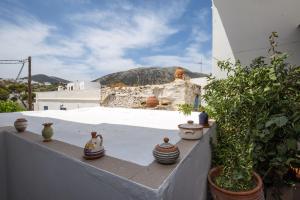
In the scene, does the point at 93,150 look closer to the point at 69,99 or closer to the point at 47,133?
the point at 47,133

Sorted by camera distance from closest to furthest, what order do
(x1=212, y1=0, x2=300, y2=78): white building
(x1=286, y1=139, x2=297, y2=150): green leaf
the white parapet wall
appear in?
(x1=286, y1=139, x2=297, y2=150): green leaf, (x1=212, y1=0, x2=300, y2=78): white building, the white parapet wall

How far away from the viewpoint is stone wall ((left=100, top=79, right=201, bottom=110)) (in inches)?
269

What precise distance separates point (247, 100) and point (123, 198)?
180 centimetres

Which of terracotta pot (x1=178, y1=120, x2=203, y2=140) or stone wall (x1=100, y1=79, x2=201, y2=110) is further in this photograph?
stone wall (x1=100, y1=79, x2=201, y2=110)

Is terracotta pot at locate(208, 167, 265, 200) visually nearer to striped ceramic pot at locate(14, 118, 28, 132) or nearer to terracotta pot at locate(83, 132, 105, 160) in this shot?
terracotta pot at locate(83, 132, 105, 160)

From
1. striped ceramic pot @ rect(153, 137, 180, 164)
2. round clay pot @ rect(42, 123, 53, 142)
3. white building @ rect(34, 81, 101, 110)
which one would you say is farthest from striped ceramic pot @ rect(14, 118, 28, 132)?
white building @ rect(34, 81, 101, 110)

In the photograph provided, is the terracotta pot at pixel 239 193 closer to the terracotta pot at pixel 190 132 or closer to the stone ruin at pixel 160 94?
the terracotta pot at pixel 190 132

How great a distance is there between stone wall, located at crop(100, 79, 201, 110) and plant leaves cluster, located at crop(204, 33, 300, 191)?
428 centimetres

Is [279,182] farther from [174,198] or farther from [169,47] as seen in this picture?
[169,47]

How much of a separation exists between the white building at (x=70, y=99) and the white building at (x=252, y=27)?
7580 mm

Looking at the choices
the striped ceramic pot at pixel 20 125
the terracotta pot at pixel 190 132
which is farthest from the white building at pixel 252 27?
the striped ceramic pot at pixel 20 125

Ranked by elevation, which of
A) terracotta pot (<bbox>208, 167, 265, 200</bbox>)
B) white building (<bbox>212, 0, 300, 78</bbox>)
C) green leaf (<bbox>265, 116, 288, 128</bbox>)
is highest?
white building (<bbox>212, 0, 300, 78</bbox>)

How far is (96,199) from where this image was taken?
3.79 ft

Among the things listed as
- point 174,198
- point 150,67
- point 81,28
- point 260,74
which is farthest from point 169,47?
point 174,198
